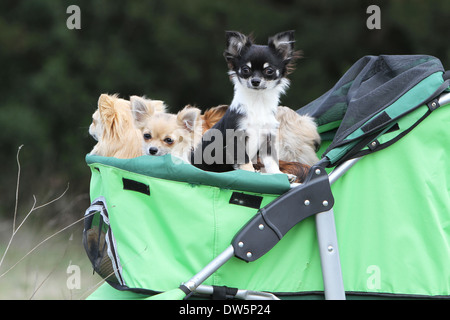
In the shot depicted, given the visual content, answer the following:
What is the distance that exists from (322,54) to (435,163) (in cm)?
545

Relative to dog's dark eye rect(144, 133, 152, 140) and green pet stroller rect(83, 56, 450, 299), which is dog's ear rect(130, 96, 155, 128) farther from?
green pet stroller rect(83, 56, 450, 299)

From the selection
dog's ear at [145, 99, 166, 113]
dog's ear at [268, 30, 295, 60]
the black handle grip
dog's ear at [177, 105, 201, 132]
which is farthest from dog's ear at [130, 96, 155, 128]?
the black handle grip

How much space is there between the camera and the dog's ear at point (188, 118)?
101 inches

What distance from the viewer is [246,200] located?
2.12 metres

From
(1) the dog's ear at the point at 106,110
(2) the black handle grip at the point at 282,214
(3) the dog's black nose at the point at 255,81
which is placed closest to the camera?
(2) the black handle grip at the point at 282,214

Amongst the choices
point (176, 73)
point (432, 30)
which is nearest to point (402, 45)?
point (432, 30)

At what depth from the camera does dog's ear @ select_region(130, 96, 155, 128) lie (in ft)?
8.34

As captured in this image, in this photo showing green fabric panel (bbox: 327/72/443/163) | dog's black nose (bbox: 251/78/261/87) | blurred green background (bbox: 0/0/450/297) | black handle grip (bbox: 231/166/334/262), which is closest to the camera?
black handle grip (bbox: 231/166/334/262)

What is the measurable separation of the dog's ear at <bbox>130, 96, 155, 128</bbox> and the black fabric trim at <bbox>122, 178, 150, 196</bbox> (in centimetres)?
46

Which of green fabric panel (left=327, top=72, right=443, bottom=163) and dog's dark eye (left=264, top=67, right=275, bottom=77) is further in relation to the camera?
dog's dark eye (left=264, top=67, right=275, bottom=77)

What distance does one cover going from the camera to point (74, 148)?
23.3 ft

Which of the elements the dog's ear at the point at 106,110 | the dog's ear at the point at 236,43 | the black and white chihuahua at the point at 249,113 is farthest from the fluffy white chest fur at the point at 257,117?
the dog's ear at the point at 106,110

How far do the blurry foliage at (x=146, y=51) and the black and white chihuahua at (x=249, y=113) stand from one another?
4.47 metres

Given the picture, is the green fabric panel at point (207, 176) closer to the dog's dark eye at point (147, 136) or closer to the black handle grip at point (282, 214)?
the black handle grip at point (282, 214)
